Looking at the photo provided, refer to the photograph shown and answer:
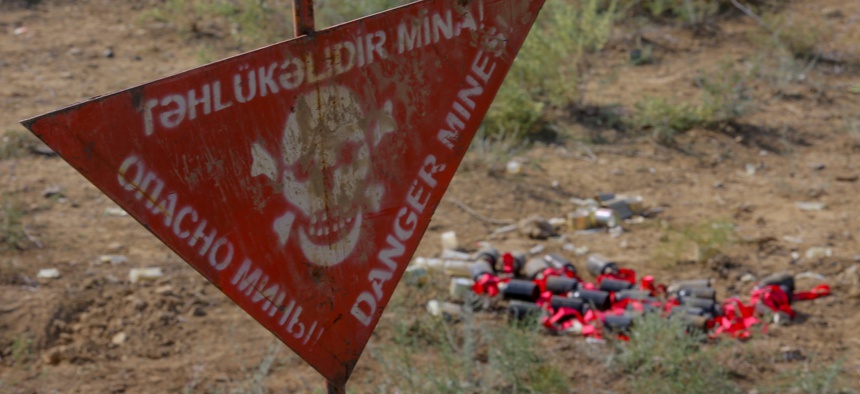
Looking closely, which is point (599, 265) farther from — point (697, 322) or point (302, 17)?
point (302, 17)

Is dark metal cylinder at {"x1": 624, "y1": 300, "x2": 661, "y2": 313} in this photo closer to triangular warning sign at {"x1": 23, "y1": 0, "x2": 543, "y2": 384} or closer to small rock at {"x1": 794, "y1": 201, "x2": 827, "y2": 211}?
small rock at {"x1": 794, "y1": 201, "x2": 827, "y2": 211}

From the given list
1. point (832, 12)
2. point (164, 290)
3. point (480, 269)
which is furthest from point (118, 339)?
point (832, 12)

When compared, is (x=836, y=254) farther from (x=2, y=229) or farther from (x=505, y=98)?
(x=2, y=229)

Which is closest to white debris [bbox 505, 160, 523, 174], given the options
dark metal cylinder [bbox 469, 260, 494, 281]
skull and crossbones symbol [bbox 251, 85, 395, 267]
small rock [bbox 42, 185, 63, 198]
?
dark metal cylinder [bbox 469, 260, 494, 281]

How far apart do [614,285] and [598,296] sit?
0.55 ft

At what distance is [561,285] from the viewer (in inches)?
188

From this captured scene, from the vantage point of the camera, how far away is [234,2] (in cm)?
972

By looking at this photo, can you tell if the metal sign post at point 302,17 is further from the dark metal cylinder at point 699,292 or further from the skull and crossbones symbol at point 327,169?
the dark metal cylinder at point 699,292

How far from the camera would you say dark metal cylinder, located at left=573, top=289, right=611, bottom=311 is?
464 cm

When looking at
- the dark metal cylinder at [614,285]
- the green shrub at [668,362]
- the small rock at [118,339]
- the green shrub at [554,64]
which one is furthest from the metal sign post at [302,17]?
the green shrub at [554,64]

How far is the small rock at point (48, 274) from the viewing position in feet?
15.8

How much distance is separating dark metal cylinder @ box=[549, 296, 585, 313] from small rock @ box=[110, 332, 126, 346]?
6.84ft

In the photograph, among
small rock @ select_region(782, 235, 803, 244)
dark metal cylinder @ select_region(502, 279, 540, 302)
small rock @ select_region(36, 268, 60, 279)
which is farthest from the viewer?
small rock @ select_region(782, 235, 803, 244)

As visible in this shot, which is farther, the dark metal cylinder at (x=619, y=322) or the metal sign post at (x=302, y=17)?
the dark metal cylinder at (x=619, y=322)
